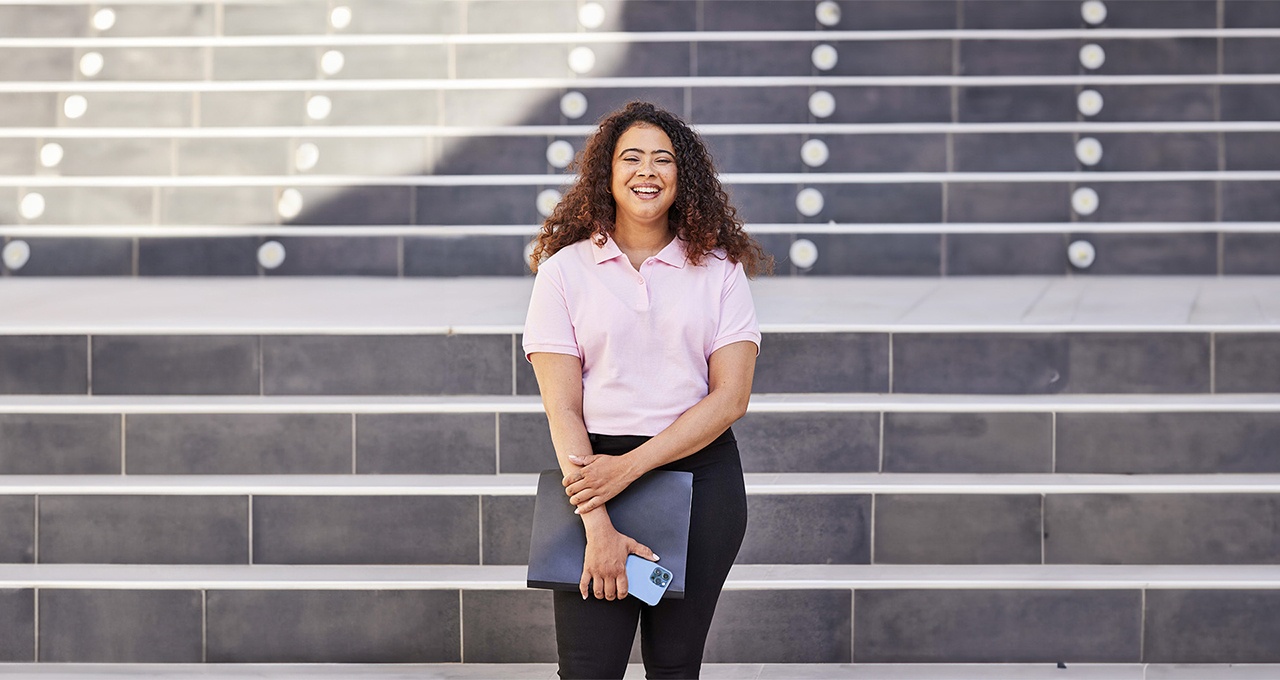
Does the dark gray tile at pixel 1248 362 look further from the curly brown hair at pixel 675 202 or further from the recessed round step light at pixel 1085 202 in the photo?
the curly brown hair at pixel 675 202

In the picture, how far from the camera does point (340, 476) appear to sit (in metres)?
3.13

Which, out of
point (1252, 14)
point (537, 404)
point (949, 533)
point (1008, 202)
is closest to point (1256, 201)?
point (1252, 14)

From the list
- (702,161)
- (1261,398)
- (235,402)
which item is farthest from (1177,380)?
(235,402)

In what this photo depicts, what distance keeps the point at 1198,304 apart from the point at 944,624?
4.97ft

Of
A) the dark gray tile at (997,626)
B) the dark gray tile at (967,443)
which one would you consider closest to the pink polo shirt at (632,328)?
the dark gray tile at (997,626)

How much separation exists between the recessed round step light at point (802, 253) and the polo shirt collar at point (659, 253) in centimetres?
302

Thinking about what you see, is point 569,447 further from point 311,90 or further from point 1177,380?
point 311,90

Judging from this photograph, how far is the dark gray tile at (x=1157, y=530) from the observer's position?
297 centimetres

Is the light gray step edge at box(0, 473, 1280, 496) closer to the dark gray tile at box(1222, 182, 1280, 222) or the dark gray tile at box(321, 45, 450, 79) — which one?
the dark gray tile at box(1222, 182, 1280, 222)

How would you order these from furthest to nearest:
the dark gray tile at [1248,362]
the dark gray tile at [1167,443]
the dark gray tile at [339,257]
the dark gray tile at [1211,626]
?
1. the dark gray tile at [339,257]
2. the dark gray tile at [1248,362]
3. the dark gray tile at [1167,443]
4. the dark gray tile at [1211,626]

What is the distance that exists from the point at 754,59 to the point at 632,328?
11.9ft

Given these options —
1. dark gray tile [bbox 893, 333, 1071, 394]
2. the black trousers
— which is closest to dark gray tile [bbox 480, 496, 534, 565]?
dark gray tile [bbox 893, 333, 1071, 394]

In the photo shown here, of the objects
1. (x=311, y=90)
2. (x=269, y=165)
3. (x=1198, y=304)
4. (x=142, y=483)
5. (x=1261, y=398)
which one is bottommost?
(x=142, y=483)

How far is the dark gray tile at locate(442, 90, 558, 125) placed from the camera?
16.8ft
